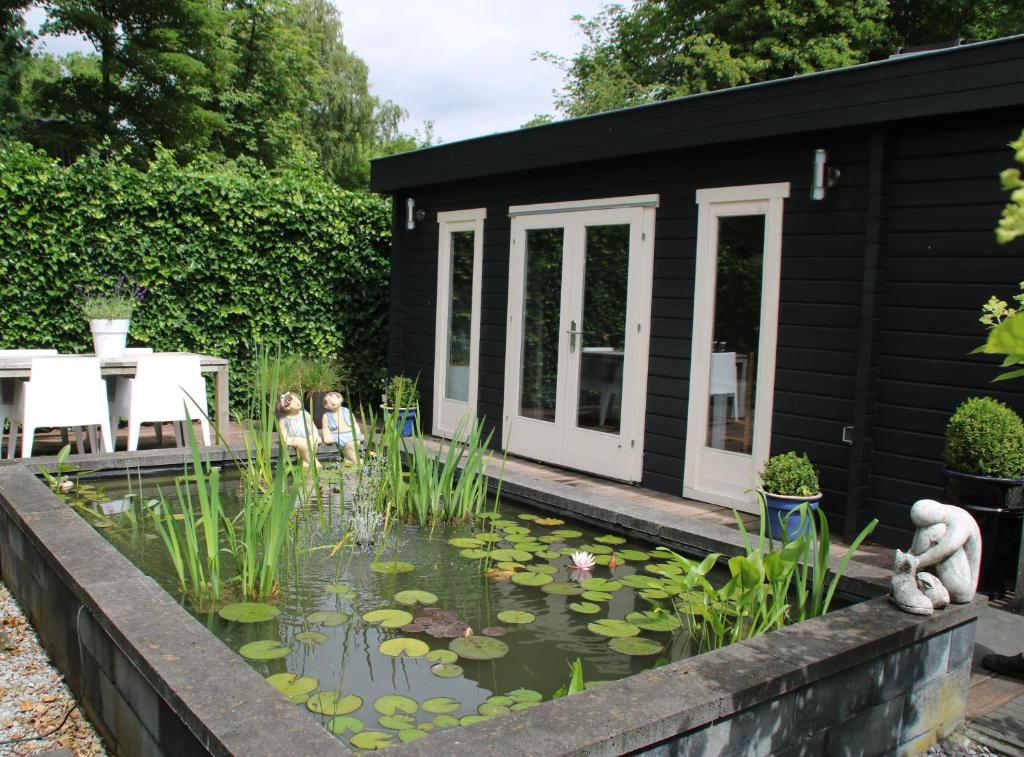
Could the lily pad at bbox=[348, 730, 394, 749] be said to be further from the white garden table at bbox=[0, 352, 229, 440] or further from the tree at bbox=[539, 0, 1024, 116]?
the tree at bbox=[539, 0, 1024, 116]

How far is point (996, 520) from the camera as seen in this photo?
3779mm

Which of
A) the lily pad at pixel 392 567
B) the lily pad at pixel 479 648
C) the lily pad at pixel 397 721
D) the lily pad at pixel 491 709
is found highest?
the lily pad at pixel 392 567

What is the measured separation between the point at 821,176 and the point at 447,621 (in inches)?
118

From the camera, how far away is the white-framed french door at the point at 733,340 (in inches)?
194

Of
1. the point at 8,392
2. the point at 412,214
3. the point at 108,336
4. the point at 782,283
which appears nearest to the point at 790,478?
the point at 782,283

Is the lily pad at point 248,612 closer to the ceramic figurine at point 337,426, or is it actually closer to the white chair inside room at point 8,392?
the ceramic figurine at point 337,426

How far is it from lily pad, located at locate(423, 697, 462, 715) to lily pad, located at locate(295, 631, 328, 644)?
0.54m

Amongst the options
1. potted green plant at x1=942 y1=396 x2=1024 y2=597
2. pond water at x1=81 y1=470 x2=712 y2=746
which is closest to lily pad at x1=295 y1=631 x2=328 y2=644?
pond water at x1=81 y1=470 x2=712 y2=746

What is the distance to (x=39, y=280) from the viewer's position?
690 cm

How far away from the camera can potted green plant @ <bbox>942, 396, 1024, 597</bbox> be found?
3.75m

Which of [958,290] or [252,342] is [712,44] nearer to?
[252,342]

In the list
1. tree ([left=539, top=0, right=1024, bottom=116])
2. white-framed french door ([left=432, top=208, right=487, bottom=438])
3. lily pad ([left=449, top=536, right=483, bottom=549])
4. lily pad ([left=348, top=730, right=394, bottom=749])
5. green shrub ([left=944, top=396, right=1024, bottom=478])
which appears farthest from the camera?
tree ([left=539, top=0, right=1024, bottom=116])

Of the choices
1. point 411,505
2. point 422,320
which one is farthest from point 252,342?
point 411,505

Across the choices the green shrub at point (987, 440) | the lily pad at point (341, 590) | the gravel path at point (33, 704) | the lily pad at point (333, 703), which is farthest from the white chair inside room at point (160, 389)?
the green shrub at point (987, 440)
